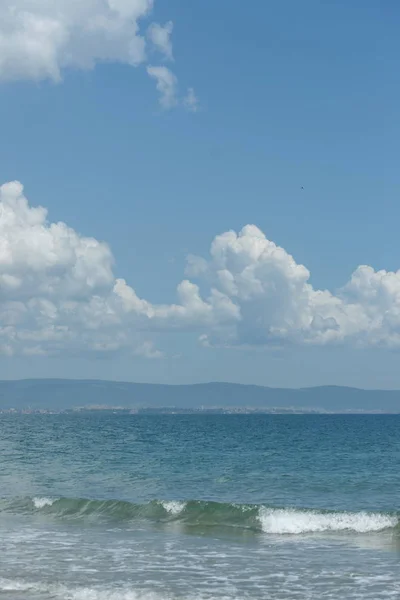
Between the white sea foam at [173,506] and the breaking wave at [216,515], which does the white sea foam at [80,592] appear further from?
the white sea foam at [173,506]

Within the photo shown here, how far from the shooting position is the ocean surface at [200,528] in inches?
947

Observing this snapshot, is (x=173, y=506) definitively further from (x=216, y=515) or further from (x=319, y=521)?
(x=319, y=521)

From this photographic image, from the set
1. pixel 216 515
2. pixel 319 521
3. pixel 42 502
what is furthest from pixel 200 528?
pixel 42 502

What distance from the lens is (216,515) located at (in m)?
38.1

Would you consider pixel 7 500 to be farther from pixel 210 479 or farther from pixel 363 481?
pixel 363 481

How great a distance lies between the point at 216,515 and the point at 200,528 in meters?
2.48

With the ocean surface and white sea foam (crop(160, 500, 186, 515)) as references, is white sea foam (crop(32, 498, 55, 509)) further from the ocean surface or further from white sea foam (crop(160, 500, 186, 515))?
white sea foam (crop(160, 500, 186, 515))

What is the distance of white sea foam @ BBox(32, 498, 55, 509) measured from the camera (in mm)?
41706

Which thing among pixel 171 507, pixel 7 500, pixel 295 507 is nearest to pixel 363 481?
pixel 295 507

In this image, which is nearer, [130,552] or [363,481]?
[130,552]

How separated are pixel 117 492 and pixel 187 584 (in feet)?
74.5

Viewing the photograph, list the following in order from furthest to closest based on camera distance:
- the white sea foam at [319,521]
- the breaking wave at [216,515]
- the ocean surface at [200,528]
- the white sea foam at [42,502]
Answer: the white sea foam at [42,502], the breaking wave at [216,515], the white sea foam at [319,521], the ocean surface at [200,528]

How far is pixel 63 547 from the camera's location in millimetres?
30219

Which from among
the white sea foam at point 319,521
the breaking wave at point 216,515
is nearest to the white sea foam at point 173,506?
the breaking wave at point 216,515
